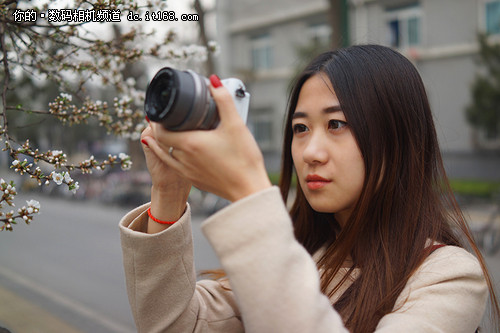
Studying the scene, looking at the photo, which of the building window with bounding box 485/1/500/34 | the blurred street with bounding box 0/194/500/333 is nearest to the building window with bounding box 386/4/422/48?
the building window with bounding box 485/1/500/34

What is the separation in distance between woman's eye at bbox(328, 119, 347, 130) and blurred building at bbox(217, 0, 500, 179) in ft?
30.6

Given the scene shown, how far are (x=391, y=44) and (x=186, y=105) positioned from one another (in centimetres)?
1529

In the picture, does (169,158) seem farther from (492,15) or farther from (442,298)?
(492,15)

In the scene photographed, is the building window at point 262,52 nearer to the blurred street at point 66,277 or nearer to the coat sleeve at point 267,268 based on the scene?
the blurred street at point 66,277

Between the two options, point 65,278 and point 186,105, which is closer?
point 186,105

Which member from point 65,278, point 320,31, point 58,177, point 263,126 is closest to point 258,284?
point 58,177

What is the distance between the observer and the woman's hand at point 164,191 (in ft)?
4.07

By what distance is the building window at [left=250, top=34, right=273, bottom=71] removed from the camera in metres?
19.2

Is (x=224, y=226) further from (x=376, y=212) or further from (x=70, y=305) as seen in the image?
(x=70, y=305)

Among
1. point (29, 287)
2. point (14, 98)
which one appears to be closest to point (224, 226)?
point (14, 98)

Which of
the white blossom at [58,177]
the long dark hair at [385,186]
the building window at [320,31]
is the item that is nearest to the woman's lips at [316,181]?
the long dark hair at [385,186]

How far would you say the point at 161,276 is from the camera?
127 cm

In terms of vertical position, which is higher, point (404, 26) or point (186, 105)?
point (404, 26)

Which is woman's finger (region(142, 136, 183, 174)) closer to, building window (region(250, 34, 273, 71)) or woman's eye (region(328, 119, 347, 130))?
woman's eye (region(328, 119, 347, 130))
